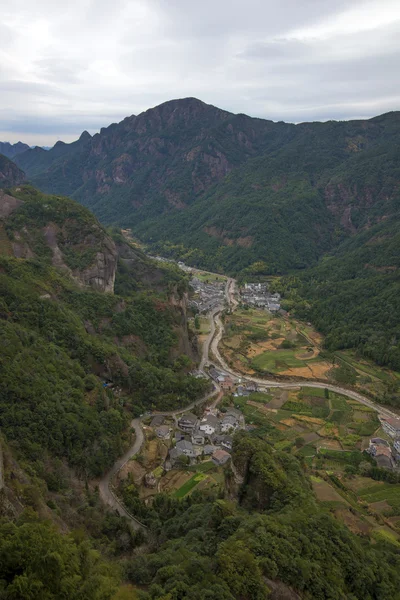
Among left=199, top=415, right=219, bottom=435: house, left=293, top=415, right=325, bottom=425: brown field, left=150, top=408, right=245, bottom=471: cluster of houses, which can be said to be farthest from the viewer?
left=293, top=415, right=325, bottom=425: brown field

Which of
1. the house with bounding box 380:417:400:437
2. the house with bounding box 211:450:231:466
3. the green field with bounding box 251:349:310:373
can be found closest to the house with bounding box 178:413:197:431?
the house with bounding box 211:450:231:466

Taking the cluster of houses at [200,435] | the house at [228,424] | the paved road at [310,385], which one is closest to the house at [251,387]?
the paved road at [310,385]

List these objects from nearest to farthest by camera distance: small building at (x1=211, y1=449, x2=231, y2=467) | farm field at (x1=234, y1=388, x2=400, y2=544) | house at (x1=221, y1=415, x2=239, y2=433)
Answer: farm field at (x1=234, y1=388, x2=400, y2=544)
small building at (x1=211, y1=449, x2=231, y2=467)
house at (x1=221, y1=415, x2=239, y2=433)

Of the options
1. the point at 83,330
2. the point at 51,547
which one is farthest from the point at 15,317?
the point at 51,547

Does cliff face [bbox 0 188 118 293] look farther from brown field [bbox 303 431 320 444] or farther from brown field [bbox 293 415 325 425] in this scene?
brown field [bbox 303 431 320 444]

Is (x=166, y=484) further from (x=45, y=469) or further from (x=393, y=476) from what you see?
(x=393, y=476)

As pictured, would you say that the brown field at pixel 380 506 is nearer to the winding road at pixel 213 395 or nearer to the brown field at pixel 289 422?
the brown field at pixel 289 422

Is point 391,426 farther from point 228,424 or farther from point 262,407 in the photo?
point 228,424
